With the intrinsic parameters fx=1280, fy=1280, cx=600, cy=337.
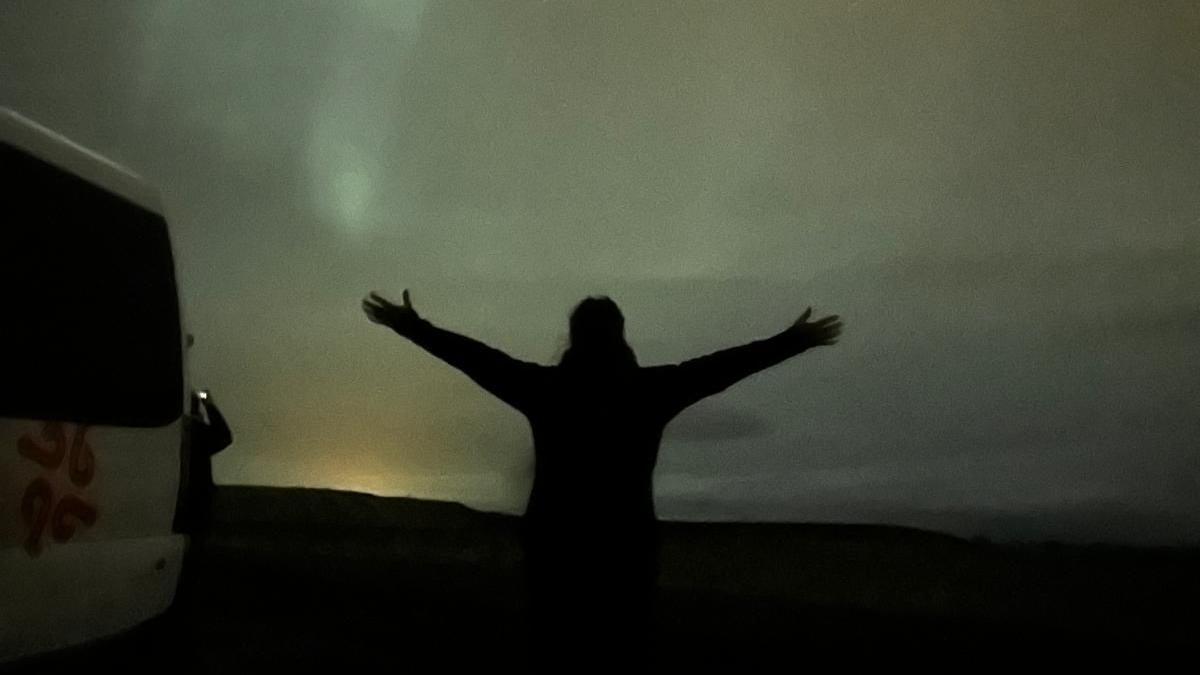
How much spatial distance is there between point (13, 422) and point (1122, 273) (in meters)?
6.98

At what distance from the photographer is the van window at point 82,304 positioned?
3475 mm

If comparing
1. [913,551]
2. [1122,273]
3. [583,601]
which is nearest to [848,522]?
[913,551]

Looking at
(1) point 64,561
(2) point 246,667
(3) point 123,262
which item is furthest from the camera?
(2) point 246,667

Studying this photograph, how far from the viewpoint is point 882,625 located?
340 inches

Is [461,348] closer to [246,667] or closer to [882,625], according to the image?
[246,667]

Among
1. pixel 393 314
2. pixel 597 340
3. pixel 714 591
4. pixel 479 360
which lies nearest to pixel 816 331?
pixel 597 340

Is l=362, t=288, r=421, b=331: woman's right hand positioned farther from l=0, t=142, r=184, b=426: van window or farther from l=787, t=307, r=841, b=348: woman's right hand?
l=787, t=307, r=841, b=348: woman's right hand

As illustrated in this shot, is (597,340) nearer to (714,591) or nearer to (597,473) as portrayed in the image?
(597,473)

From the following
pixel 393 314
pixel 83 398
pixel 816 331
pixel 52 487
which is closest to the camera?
pixel 52 487

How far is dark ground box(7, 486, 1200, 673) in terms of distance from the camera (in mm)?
8039

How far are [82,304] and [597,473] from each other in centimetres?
226

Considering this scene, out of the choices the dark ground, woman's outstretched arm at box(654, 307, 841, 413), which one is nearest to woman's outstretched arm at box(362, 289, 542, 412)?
woman's outstretched arm at box(654, 307, 841, 413)

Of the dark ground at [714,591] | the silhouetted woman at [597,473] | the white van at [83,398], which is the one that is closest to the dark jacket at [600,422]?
the silhouetted woman at [597,473]

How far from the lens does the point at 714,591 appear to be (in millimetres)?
9414
